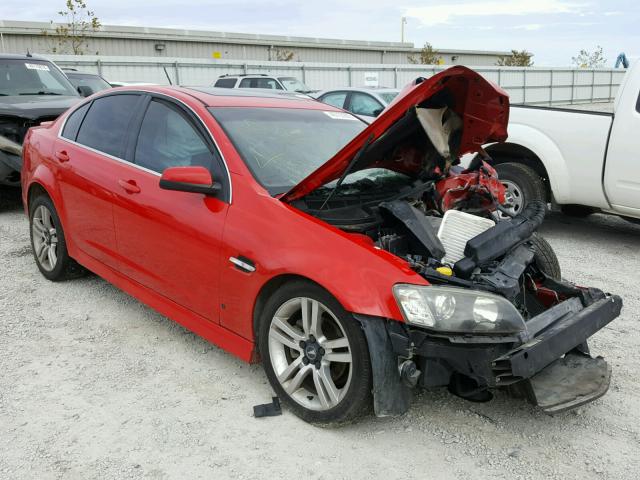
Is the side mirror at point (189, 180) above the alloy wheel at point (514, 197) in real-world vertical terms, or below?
above

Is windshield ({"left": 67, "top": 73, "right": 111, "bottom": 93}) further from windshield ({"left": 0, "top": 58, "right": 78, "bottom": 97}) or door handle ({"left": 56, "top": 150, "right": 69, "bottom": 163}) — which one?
door handle ({"left": 56, "top": 150, "right": 69, "bottom": 163})

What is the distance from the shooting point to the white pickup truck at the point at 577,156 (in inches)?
234

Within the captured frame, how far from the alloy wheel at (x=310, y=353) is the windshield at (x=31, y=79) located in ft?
23.1

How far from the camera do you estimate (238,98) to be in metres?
4.14

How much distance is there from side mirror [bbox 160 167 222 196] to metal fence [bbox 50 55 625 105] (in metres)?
11.2

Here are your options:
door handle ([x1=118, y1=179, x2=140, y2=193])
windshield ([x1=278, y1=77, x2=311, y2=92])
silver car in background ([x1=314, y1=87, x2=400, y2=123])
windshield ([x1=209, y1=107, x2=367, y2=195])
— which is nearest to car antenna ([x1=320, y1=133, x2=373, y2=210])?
windshield ([x1=209, y1=107, x2=367, y2=195])

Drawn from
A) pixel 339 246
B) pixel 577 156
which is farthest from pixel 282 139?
pixel 577 156

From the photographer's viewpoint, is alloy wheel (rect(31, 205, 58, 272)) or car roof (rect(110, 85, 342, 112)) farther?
alloy wheel (rect(31, 205, 58, 272))

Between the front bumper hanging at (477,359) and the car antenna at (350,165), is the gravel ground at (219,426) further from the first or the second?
the car antenna at (350,165)

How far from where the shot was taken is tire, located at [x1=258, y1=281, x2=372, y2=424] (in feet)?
9.20

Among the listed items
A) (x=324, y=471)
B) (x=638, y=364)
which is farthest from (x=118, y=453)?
(x=638, y=364)

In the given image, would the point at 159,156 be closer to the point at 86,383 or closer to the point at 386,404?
the point at 86,383

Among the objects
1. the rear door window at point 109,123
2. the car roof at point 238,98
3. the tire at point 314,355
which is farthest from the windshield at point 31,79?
the tire at point 314,355

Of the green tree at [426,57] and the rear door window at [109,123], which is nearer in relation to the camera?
the rear door window at [109,123]
